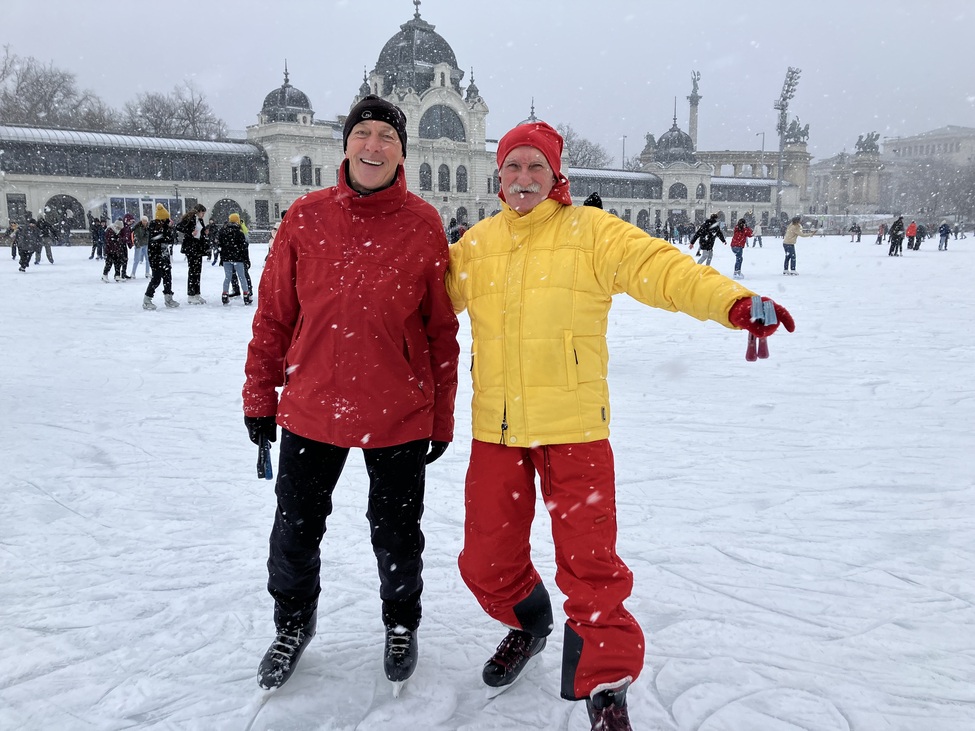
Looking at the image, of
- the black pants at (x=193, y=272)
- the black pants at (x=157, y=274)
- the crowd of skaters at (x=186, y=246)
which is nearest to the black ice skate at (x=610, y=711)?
the crowd of skaters at (x=186, y=246)

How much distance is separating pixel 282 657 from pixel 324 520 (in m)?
0.41

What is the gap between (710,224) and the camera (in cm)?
1269

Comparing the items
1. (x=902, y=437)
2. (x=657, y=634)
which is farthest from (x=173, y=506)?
(x=902, y=437)

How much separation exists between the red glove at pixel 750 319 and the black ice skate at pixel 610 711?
3.13 feet

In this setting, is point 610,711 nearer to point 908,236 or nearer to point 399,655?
point 399,655

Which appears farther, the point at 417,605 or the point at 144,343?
the point at 144,343

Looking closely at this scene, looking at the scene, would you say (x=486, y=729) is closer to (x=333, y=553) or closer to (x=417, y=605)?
(x=417, y=605)

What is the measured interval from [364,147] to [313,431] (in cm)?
79

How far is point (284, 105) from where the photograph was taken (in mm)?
48281

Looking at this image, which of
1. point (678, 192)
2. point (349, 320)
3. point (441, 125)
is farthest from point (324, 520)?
point (678, 192)

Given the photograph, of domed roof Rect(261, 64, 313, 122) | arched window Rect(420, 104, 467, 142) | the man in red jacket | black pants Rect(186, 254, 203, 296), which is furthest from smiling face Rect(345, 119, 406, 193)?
arched window Rect(420, 104, 467, 142)

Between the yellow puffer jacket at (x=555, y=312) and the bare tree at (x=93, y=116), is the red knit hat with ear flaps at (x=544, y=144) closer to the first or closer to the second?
the yellow puffer jacket at (x=555, y=312)

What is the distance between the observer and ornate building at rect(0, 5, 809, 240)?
3838 centimetres

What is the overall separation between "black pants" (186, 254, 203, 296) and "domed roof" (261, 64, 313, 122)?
135 ft
